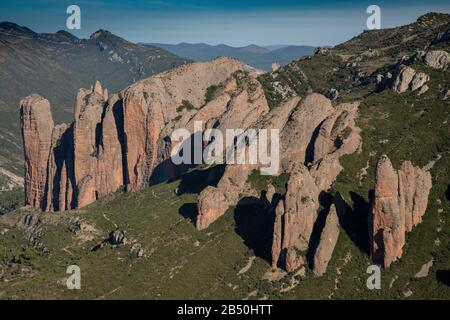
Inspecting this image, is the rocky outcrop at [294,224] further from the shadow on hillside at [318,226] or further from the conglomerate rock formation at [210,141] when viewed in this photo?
the shadow on hillside at [318,226]

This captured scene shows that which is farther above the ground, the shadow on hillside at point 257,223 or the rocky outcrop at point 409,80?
the rocky outcrop at point 409,80

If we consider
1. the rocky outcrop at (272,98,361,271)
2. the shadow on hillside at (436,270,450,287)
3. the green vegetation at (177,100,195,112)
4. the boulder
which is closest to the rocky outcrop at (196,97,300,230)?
the rocky outcrop at (272,98,361,271)

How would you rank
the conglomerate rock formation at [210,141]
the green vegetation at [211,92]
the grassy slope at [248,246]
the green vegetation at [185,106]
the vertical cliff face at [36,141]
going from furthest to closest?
the green vegetation at [211,92], the vertical cliff face at [36,141], the green vegetation at [185,106], the conglomerate rock formation at [210,141], the grassy slope at [248,246]

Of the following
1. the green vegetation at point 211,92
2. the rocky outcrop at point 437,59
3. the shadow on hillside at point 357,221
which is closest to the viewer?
the shadow on hillside at point 357,221

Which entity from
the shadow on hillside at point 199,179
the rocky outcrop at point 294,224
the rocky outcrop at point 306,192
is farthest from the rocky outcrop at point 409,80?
the rocky outcrop at point 294,224

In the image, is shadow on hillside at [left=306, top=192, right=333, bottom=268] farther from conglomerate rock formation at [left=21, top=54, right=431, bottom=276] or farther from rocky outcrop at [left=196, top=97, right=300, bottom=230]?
rocky outcrop at [left=196, top=97, right=300, bottom=230]
